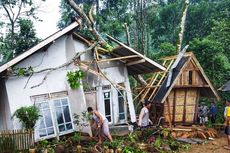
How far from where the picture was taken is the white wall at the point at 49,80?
12.4 m

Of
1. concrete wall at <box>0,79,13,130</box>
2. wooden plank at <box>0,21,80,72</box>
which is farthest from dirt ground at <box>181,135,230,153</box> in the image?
concrete wall at <box>0,79,13,130</box>

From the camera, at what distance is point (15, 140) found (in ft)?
35.5

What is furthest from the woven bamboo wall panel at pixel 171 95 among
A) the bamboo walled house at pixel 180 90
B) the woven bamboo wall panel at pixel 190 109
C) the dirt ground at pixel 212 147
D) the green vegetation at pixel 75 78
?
the green vegetation at pixel 75 78

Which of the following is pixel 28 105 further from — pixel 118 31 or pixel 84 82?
pixel 118 31

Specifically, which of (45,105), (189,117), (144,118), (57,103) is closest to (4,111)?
(45,105)

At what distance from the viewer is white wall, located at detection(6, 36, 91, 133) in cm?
1239

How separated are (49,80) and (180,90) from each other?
7.10 meters

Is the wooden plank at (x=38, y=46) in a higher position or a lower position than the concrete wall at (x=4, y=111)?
higher

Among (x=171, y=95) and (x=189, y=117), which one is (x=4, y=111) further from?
(x=189, y=117)

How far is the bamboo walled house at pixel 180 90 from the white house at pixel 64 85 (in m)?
1.41

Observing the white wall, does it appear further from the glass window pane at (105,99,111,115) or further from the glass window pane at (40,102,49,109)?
the glass window pane at (105,99,111,115)

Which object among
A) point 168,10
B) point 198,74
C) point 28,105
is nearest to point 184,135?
point 198,74

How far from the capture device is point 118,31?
2564 cm

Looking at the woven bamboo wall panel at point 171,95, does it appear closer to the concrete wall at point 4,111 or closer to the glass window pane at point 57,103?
the glass window pane at point 57,103
